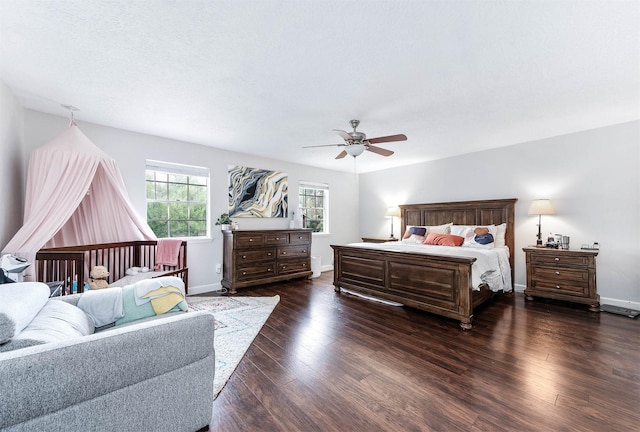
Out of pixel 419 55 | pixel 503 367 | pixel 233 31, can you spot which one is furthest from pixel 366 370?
pixel 233 31

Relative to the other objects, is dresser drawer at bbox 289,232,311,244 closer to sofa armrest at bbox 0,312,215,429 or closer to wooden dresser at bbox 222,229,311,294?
wooden dresser at bbox 222,229,311,294

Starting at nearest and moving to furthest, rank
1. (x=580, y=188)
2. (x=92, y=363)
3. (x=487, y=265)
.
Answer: (x=92, y=363), (x=487, y=265), (x=580, y=188)

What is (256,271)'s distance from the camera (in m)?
4.71

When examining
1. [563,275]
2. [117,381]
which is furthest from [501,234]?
[117,381]

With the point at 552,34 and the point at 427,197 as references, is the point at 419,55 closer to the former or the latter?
the point at 552,34

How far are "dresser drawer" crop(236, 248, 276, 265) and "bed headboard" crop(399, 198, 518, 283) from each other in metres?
2.96

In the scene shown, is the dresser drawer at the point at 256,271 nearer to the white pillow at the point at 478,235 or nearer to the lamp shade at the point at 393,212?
the lamp shade at the point at 393,212

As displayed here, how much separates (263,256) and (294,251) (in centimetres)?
69

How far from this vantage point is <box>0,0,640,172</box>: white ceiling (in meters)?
1.71

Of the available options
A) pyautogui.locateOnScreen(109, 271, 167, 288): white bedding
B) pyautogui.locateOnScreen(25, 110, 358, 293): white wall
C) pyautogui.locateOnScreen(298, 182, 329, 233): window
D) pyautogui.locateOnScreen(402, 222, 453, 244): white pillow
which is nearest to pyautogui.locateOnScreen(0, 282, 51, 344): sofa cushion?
pyautogui.locateOnScreen(109, 271, 167, 288): white bedding

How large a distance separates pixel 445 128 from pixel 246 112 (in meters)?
2.68

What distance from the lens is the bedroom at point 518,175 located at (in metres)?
3.16

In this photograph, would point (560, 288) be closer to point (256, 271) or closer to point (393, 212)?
point (393, 212)

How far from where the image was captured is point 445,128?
378 cm
